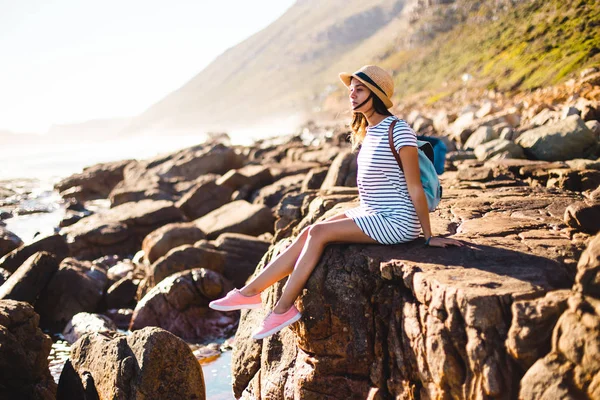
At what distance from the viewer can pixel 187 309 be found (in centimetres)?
939

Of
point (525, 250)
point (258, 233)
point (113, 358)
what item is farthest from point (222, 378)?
point (258, 233)

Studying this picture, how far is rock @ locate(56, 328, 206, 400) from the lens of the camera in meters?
5.80

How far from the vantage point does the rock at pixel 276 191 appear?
1559 centimetres

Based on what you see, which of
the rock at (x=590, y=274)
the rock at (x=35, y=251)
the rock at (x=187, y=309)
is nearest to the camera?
the rock at (x=590, y=274)

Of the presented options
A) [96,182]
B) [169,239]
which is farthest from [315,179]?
[96,182]

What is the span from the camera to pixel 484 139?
557 inches

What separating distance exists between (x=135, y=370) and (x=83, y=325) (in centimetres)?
381

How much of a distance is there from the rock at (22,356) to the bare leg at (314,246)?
294 centimetres

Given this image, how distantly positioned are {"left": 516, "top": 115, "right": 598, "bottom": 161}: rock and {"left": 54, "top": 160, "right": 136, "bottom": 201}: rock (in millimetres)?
22470

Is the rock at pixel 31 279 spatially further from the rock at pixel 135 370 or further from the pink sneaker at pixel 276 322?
the pink sneaker at pixel 276 322

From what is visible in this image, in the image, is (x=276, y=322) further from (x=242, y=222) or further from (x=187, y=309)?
(x=242, y=222)

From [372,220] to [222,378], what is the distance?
3.86m

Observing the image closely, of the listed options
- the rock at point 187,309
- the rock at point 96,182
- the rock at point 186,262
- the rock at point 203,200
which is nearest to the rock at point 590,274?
the rock at point 187,309

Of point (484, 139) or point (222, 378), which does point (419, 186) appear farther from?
point (484, 139)
